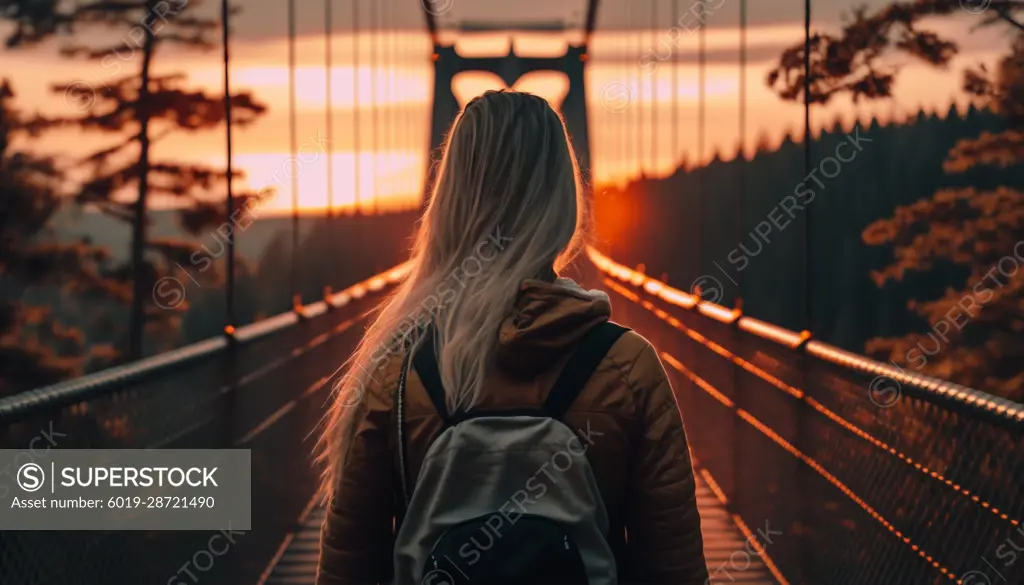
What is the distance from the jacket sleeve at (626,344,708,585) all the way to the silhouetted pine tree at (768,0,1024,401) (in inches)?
437

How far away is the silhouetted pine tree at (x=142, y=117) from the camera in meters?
26.6

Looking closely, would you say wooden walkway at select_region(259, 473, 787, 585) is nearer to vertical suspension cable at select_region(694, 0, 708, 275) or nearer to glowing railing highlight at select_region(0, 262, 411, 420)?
glowing railing highlight at select_region(0, 262, 411, 420)

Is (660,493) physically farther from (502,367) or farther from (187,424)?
(187,424)

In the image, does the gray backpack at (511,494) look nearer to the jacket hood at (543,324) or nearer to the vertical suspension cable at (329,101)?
the jacket hood at (543,324)

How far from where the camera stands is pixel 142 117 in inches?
1125

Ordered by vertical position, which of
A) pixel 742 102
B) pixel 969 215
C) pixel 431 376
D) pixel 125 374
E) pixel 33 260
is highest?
pixel 742 102

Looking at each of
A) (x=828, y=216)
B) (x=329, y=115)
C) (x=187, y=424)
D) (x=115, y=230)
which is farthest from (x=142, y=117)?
(x=187, y=424)

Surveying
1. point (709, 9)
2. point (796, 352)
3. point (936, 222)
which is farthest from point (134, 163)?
point (796, 352)

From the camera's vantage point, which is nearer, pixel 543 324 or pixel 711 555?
pixel 543 324

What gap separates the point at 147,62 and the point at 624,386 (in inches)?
1104

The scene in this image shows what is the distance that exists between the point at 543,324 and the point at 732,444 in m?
3.41

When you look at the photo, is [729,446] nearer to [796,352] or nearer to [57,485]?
[796,352]

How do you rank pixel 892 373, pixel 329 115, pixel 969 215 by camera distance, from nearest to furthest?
pixel 892 373 → pixel 329 115 → pixel 969 215

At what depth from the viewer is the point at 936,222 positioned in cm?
1580
